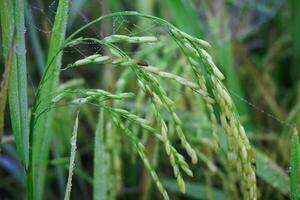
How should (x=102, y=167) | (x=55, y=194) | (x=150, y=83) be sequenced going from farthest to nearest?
(x=55, y=194)
(x=102, y=167)
(x=150, y=83)

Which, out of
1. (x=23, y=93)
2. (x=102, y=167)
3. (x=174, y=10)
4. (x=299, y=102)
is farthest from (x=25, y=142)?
(x=299, y=102)

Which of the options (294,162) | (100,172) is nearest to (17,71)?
(100,172)

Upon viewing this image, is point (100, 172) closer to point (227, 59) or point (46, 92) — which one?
point (46, 92)

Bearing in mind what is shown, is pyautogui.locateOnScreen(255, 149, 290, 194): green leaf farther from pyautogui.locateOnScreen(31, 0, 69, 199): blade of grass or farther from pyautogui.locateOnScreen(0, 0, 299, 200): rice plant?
pyautogui.locateOnScreen(31, 0, 69, 199): blade of grass

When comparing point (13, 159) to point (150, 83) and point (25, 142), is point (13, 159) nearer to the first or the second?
point (25, 142)

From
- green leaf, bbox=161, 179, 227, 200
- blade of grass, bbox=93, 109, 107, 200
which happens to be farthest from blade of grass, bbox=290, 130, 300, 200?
green leaf, bbox=161, 179, 227, 200

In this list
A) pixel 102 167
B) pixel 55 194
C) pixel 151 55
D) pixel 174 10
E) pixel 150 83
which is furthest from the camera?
pixel 55 194

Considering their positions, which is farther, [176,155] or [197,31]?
[197,31]
